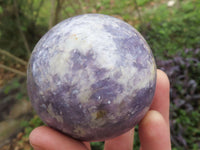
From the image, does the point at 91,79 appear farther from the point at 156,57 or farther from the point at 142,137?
the point at 156,57

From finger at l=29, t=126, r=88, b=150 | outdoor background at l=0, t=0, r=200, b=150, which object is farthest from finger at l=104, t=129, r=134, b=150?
outdoor background at l=0, t=0, r=200, b=150

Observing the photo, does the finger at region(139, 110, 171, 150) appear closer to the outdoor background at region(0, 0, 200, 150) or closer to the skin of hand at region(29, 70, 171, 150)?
the skin of hand at region(29, 70, 171, 150)

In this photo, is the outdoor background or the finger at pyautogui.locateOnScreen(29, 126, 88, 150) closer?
the finger at pyautogui.locateOnScreen(29, 126, 88, 150)

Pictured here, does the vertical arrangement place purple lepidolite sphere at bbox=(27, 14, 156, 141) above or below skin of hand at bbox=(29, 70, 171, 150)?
above

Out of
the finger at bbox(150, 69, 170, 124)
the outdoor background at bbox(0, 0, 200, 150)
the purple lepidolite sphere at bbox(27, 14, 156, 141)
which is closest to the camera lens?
the purple lepidolite sphere at bbox(27, 14, 156, 141)

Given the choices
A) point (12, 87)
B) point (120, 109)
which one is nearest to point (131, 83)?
point (120, 109)

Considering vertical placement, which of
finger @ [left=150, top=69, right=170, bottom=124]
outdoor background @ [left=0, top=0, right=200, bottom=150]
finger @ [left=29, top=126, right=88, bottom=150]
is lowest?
outdoor background @ [left=0, top=0, right=200, bottom=150]

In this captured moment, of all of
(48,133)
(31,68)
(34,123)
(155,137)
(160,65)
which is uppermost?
(31,68)

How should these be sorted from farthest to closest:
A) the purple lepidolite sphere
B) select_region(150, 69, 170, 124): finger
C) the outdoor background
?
1. the outdoor background
2. select_region(150, 69, 170, 124): finger
3. the purple lepidolite sphere

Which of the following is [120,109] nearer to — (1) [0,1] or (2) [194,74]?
(2) [194,74]
